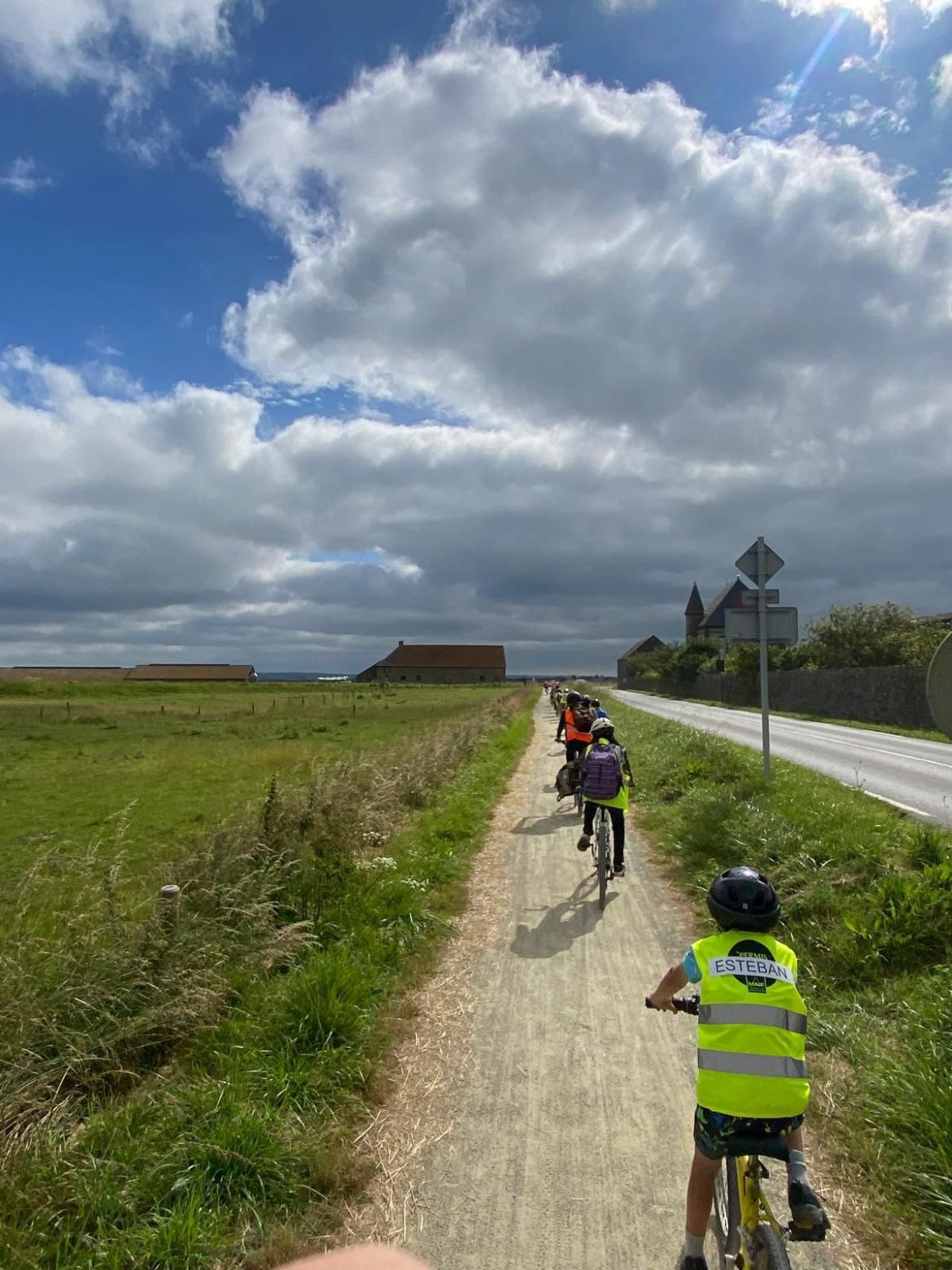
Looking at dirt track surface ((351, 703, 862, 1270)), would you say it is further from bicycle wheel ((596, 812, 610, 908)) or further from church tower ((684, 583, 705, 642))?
church tower ((684, 583, 705, 642))

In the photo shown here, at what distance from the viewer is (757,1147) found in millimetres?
2660

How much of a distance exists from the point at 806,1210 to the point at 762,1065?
0.42 metres

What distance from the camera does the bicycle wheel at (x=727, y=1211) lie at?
→ 2.86 meters

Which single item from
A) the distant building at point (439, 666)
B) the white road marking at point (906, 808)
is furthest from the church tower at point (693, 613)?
the white road marking at point (906, 808)

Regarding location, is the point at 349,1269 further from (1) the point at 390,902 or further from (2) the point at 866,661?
(2) the point at 866,661

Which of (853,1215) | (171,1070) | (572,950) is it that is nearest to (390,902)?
(572,950)

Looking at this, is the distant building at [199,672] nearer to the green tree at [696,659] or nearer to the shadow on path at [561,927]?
the green tree at [696,659]

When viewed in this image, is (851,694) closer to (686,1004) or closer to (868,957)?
(868,957)

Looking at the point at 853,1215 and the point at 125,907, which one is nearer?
the point at 853,1215

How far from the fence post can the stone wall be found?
17201 millimetres

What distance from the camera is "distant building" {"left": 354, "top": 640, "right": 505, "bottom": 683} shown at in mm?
145750

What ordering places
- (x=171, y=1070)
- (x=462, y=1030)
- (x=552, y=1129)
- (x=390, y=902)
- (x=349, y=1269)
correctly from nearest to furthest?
(x=349, y=1269), (x=552, y=1129), (x=171, y=1070), (x=462, y=1030), (x=390, y=902)

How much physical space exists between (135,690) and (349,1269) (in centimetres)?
8627

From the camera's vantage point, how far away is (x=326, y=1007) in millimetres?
4719
